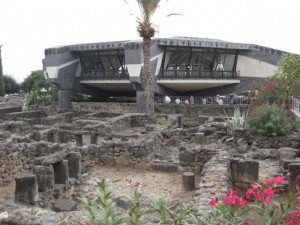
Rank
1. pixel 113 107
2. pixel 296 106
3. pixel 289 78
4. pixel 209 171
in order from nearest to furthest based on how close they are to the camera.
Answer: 1. pixel 209 171
2. pixel 296 106
3. pixel 289 78
4. pixel 113 107

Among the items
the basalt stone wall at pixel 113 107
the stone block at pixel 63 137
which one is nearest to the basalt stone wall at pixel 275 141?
the stone block at pixel 63 137

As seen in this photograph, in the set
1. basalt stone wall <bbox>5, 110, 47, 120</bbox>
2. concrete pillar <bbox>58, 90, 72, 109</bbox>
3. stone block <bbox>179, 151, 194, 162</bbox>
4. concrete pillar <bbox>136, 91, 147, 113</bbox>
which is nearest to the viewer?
stone block <bbox>179, 151, 194, 162</bbox>

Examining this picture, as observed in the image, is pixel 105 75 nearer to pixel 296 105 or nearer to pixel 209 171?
pixel 296 105

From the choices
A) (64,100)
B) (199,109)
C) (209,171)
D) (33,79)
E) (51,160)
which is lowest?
(209,171)

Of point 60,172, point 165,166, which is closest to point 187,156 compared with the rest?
point 165,166

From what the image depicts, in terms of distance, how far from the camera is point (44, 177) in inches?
319

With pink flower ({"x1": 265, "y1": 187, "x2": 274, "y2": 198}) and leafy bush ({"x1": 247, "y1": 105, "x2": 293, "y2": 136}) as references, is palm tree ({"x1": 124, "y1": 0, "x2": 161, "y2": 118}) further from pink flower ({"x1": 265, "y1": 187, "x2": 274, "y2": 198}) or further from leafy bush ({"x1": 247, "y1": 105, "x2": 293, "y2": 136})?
pink flower ({"x1": 265, "y1": 187, "x2": 274, "y2": 198})

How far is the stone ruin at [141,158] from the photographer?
7.76 meters

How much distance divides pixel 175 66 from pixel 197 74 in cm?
216

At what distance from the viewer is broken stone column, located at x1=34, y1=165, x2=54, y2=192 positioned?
8035mm

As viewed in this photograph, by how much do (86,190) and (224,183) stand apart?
387cm

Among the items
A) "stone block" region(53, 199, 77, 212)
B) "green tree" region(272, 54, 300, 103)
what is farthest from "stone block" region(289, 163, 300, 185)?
Answer: "green tree" region(272, 54, 300, 103)

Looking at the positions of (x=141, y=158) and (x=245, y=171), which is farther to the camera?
(x=141, y=158)

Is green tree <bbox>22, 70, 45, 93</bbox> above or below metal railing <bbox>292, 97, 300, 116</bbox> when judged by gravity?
above
